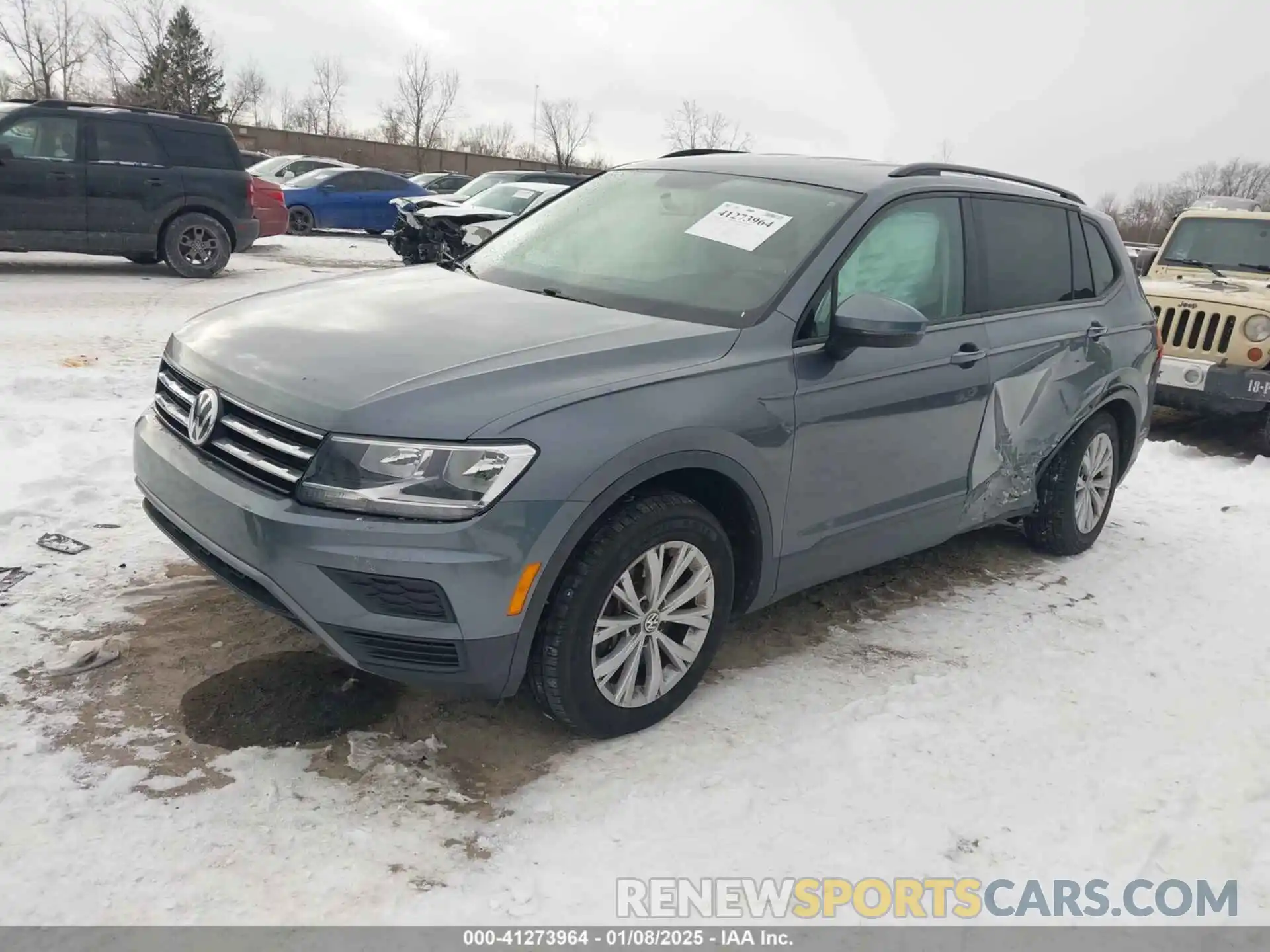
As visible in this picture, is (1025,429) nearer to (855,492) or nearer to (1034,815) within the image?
(855,492)

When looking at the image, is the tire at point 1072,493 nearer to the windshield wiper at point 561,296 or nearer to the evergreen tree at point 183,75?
the windshield wiper at point 561,296

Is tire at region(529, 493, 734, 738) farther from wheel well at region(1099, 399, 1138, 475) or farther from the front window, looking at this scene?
the front window

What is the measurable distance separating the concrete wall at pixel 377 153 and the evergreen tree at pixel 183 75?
277 cm

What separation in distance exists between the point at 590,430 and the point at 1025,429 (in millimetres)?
2560

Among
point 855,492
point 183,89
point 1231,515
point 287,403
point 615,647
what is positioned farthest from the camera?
point 183,89

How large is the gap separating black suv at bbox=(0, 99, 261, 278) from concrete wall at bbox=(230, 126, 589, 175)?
4241 centimetres

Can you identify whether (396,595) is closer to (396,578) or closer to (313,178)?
(396,578)

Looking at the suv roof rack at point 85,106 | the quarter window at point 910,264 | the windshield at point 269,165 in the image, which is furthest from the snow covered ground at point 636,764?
the windshield at point 269,165

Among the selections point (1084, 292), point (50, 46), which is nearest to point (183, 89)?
point (50, 46)

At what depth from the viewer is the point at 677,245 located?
380cm

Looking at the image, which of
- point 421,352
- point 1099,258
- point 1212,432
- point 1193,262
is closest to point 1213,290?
point 1193,262

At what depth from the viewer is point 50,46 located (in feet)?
149

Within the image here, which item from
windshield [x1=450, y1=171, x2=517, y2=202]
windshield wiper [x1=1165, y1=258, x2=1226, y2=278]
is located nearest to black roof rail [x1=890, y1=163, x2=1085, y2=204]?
windshield wiper [x1=1165, y1=258, x2=1226, y2=278]

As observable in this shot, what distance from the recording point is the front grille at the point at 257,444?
273 centimetres
